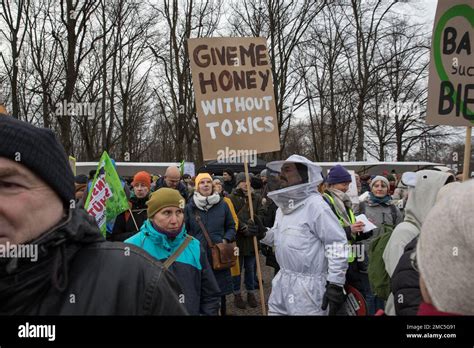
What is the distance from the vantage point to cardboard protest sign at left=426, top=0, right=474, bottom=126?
401 cm

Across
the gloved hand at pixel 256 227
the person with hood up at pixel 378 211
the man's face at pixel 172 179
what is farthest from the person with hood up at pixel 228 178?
the person with hood up at pixel 378 211

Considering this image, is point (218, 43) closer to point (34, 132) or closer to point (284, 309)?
point (284, 309)

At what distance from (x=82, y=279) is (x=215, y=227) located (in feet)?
13.5

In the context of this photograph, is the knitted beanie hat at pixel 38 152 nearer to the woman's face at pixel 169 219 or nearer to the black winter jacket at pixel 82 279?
the black winter jacket at pixel 82 279

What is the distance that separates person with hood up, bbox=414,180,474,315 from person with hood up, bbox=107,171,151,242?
4.32m

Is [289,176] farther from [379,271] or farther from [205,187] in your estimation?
[205,187]

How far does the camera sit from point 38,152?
52.8 inches

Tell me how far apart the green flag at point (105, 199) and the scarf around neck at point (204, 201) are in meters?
0.85

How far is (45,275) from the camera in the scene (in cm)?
127

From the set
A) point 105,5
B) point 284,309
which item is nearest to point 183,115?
point 105,5

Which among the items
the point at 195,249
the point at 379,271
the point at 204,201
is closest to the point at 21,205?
the point at 195,249

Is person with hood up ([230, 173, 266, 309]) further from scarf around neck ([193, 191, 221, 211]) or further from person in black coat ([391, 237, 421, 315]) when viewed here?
person in black coat ([391, 237, 421, 315])

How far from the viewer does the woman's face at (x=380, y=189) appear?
17.3 feet

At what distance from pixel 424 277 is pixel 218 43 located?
3904mm
